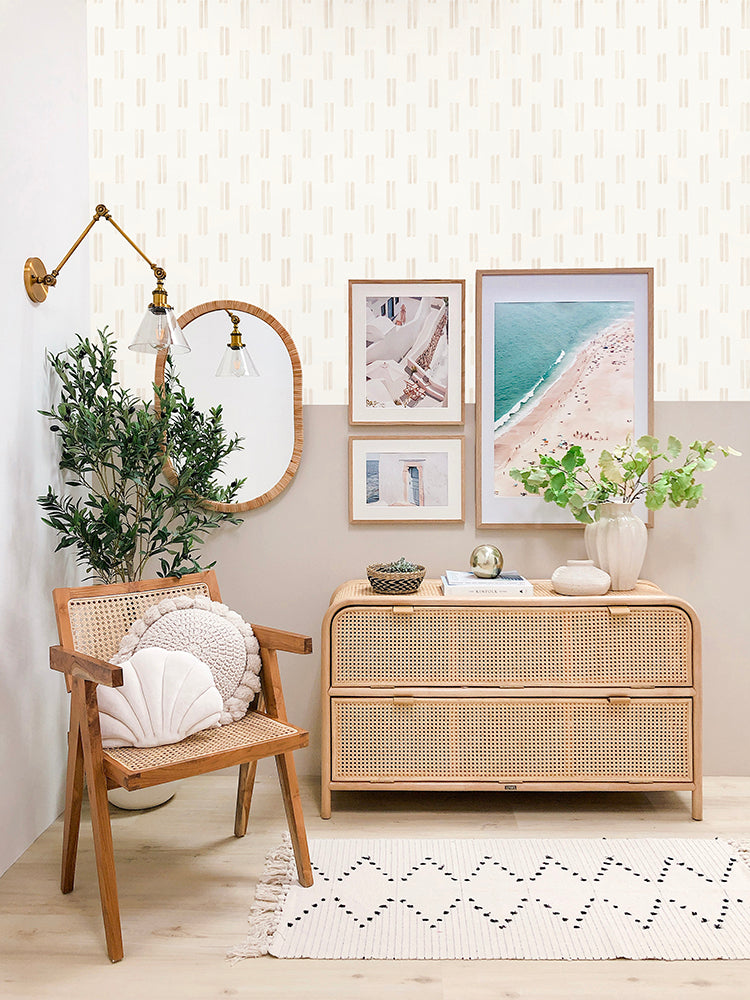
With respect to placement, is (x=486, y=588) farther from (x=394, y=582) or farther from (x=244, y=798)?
(x=244, y=798)

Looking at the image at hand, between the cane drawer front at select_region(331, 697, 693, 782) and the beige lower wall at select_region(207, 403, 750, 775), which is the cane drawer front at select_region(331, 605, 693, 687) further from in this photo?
the beige lower wall at select_region(207, 403, 750, 775)

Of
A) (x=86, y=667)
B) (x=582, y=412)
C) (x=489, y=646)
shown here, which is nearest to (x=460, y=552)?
(x=489, y=646)

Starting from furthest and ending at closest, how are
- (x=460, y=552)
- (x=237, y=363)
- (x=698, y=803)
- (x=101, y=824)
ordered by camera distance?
(x=460, y=552) < (x=237, y=363) < (x=698, y=803) < (x=101, y=824)

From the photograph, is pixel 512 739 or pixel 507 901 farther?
pixel 512 739

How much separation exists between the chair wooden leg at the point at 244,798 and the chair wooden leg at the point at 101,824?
0.56m

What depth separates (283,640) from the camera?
2.18 meters

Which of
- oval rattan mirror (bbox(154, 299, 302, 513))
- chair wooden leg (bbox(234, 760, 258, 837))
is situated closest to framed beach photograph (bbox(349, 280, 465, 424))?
oval rattan mirror (bbox(154, 299, 302, 513))

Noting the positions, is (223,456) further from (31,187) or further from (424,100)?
(424,100)

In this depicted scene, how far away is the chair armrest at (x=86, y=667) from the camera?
70.6 inches

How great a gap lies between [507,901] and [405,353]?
1.86m

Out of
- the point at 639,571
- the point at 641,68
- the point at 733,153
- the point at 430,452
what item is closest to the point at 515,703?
the point at 639,571

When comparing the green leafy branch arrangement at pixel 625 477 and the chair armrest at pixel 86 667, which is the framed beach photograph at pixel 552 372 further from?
the chair armrest at pixel 86 667

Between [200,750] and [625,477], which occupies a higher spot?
[625,477]

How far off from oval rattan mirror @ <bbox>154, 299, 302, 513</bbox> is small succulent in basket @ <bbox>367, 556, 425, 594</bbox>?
0.56m
